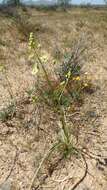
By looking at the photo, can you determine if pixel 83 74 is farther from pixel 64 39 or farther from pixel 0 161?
pixel 0 161

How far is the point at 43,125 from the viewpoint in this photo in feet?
14.0

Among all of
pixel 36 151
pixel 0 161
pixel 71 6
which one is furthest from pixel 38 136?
pixel 71 6

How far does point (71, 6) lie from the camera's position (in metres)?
7.71

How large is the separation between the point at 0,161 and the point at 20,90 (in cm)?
115

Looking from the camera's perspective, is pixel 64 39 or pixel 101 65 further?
pixel 64 39

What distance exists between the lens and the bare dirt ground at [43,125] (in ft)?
12.0

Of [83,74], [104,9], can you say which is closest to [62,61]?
[83,74]

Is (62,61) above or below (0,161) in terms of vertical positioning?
above

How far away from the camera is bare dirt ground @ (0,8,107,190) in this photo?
3670 millimetres

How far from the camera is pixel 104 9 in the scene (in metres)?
7.98

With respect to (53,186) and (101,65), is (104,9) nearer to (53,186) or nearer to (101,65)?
(101,65)

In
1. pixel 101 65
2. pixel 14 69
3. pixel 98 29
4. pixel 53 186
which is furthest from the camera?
pixel 98 29

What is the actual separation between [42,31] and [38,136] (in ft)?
7.96

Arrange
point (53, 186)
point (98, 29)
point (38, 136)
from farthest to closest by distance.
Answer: point (98, 29) < point (38, 136) < point (53, 186)
